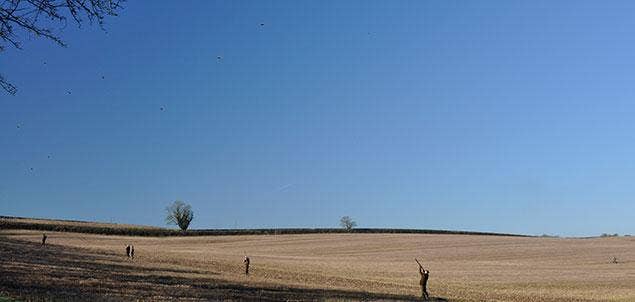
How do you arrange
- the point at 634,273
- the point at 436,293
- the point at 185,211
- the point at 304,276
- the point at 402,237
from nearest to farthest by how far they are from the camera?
the point at 436,293 → the point at 304,276 → the point at 634,273 → the point at 402,237 → the point at 185,211

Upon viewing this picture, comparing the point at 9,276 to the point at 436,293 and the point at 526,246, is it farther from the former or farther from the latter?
the point at 526,246

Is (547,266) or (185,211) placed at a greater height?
(185,211)

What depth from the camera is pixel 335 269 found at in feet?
177

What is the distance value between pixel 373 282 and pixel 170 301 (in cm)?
2307

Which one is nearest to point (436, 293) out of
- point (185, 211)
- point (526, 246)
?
point (526, 246)

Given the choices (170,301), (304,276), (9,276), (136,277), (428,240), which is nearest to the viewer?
(170,301)

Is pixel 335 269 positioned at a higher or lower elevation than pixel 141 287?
higher

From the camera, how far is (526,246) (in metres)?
86.1

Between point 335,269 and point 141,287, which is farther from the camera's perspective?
point 335,269

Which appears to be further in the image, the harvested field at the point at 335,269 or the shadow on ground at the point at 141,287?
the harvested field at the point at 335,269

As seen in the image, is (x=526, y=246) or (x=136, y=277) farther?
(x=526, y=246)

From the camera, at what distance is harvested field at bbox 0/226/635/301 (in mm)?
29859

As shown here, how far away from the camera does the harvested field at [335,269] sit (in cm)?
2986

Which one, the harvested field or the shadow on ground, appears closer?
the shadow on ground
